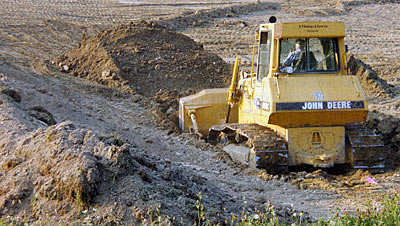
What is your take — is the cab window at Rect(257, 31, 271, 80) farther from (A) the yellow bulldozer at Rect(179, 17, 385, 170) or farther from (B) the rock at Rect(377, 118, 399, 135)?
(B) the rock at Rect(377, 118, 399, 135)

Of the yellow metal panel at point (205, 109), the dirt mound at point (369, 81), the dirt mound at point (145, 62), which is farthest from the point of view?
the dirt mound at point (145, 62)

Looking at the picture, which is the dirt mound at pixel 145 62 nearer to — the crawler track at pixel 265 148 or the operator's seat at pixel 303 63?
the crawler track at pixel 265 148

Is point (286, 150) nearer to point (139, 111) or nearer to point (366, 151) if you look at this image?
point (366, 151)

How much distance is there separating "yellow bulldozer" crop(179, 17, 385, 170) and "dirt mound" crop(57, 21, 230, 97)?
Answer: 255 inches

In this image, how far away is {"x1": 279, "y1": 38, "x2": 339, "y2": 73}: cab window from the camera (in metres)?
8.52

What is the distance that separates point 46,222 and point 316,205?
150 inches

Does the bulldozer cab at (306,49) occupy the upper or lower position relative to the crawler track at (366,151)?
upper

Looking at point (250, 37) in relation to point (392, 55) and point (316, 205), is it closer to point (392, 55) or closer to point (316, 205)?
point (392, 55)

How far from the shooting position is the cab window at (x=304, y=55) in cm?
852

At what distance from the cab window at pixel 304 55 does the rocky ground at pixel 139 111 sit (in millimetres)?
1791

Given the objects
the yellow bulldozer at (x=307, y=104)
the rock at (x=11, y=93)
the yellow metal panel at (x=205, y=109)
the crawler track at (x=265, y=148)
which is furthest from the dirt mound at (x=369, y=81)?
the rock at (x=11, y=93)

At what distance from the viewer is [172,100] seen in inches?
553

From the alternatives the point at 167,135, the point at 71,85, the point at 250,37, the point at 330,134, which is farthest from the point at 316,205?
the point at 250,37

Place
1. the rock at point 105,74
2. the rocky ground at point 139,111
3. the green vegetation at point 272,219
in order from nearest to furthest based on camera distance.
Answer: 1. the green vegetation at point 272,219
2. the rocky ground at point 139,111
3. the rock at point 105,74
